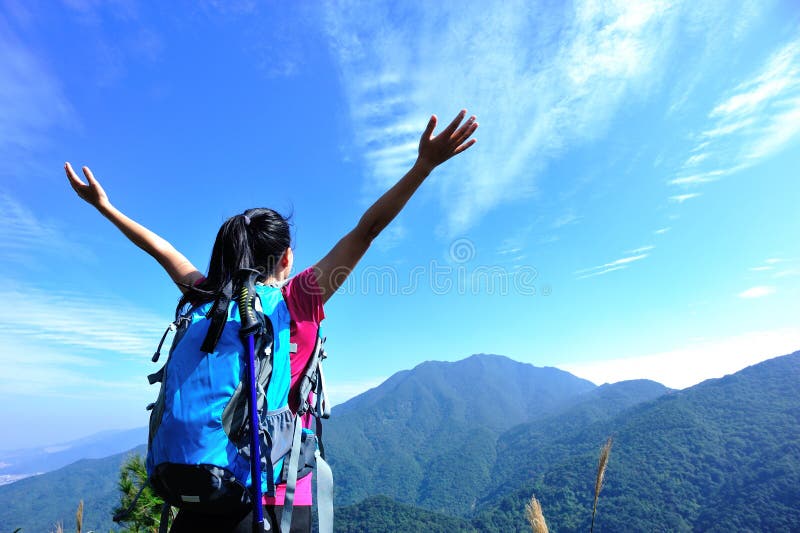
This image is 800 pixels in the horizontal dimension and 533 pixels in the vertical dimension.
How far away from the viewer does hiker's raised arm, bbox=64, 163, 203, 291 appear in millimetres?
1853

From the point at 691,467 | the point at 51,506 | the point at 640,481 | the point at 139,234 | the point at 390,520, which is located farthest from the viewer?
the point at 51,506

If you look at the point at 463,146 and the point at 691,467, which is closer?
the point at 463,146

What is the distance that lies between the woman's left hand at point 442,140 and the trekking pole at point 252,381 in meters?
0.79

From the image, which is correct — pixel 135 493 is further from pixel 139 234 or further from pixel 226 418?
pixel 226 418

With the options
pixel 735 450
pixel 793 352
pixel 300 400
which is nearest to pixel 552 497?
pixel 735 450

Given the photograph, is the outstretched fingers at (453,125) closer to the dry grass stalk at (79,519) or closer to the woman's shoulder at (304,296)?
the woman's shoulder at (304,296)

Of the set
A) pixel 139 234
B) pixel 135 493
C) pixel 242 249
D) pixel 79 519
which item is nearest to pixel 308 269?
pixel 242 249

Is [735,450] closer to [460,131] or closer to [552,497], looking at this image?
[552,497]

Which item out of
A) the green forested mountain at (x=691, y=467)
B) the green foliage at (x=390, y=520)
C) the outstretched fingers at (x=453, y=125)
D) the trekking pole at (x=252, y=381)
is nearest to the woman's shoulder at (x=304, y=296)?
the trekking pole at (x=252, y=381)

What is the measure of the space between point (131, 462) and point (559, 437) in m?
212

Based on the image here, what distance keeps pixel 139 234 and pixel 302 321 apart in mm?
A: 1101

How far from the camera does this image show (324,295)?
1489mm

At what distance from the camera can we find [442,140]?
154 centimetres

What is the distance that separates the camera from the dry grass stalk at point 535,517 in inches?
106
